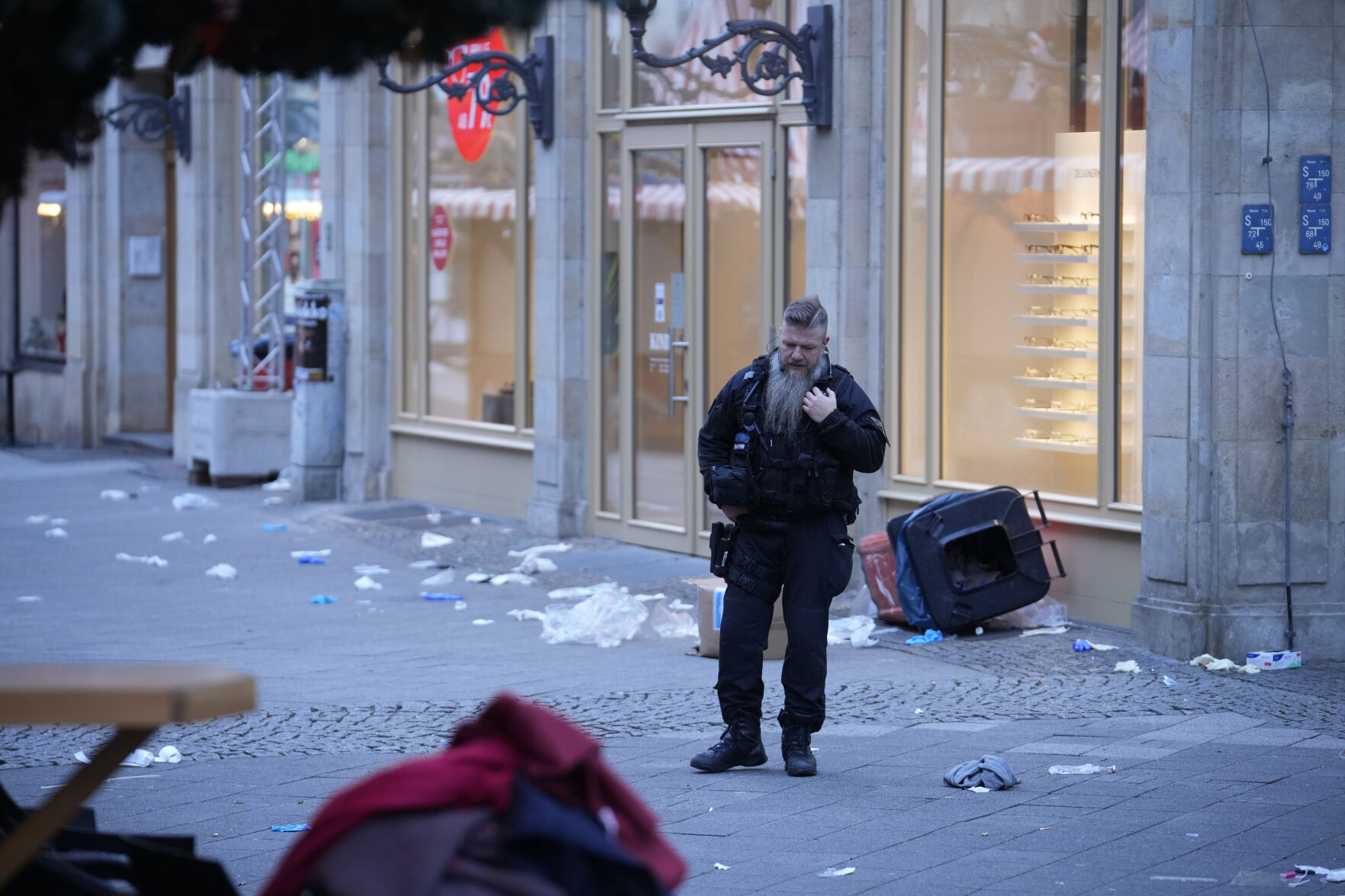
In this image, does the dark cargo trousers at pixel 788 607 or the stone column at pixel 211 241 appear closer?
the dark cargo trousers at pixel 788 607

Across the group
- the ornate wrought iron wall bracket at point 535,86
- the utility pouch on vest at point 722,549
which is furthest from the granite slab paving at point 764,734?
the ornate wrought iron wall bracket at point 535,86

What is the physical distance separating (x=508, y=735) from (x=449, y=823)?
1.04 feet

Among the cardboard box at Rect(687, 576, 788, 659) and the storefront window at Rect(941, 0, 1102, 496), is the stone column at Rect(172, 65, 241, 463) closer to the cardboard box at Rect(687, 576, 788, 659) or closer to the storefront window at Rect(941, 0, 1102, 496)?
the storefront window at Rect(941, 0, 1102, 496)

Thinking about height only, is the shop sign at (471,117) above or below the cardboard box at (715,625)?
above

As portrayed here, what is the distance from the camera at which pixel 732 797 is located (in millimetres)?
6289

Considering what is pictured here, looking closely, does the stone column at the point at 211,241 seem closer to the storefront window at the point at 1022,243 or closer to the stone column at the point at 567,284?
the stone column at the point at 567,284

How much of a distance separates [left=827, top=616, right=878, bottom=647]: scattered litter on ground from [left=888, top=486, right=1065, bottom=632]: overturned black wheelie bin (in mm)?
257

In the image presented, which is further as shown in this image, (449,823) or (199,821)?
(199,821)

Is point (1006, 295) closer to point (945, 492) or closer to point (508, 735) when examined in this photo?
point (945, 492)

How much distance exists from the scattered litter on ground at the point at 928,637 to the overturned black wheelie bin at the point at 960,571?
3 cm

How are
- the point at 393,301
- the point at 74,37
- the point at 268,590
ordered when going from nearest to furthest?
the point at 74,37 < the point at 268,590 < the point at 393,301

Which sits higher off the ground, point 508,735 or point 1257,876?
point 508,735

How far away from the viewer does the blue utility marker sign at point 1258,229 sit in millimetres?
8523

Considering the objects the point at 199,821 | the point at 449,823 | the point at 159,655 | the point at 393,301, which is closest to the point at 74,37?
the point at 449,823
